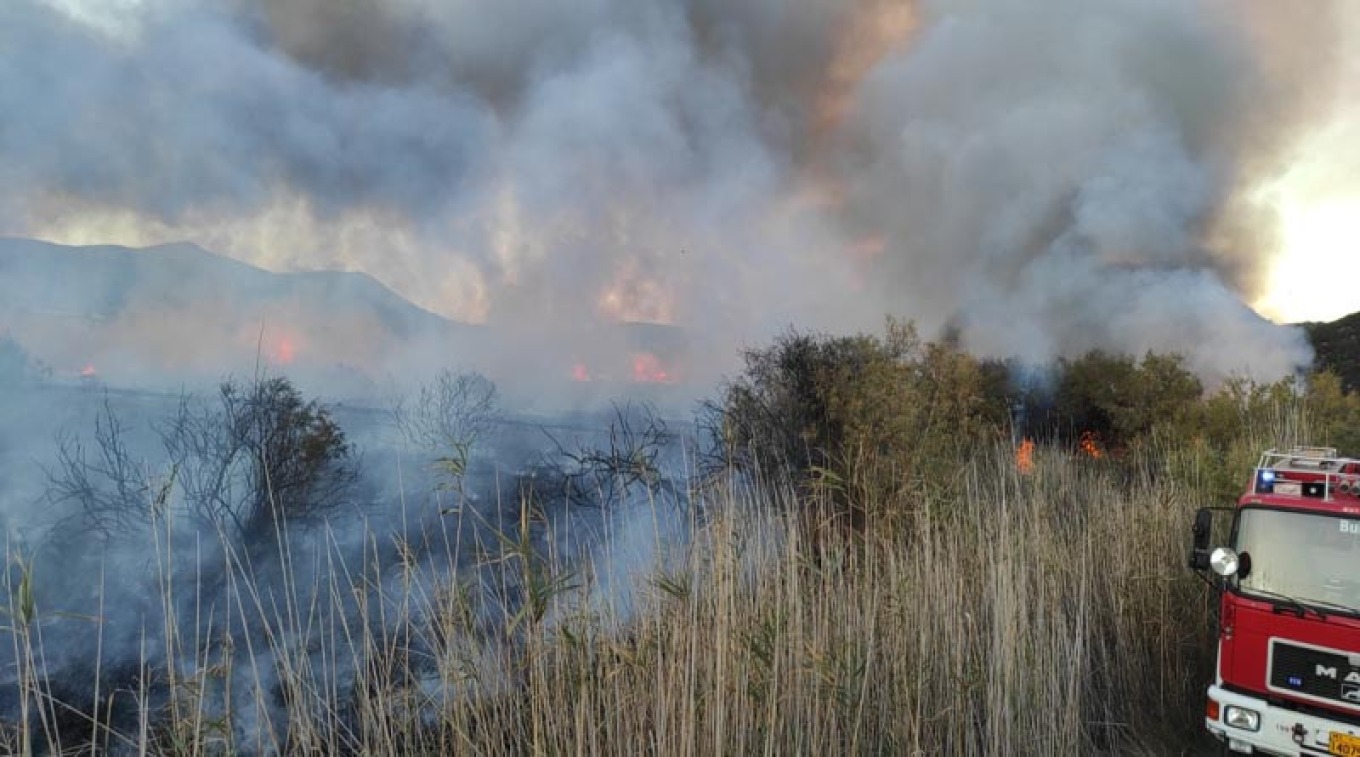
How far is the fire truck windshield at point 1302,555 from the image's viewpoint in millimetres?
4930

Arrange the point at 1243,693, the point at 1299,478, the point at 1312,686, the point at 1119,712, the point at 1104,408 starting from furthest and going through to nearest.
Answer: the point at 1104,408, the point at 1119,712, the point at 1299,478, the point at 1243,693, the point at 1312,686

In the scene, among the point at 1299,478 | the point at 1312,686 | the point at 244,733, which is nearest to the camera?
the point at 1312,686

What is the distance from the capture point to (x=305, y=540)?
981 centimetres

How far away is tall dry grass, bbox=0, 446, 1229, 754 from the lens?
348 centimetres

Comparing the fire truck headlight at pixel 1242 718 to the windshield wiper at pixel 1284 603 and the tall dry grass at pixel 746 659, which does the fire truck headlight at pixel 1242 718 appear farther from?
the tall dry grass at pixel 746 659

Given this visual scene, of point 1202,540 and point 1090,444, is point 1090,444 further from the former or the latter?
point 1202,540

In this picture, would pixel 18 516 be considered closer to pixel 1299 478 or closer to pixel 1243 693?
pixel 1243 693

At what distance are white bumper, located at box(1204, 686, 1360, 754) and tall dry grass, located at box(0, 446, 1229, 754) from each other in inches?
36.7

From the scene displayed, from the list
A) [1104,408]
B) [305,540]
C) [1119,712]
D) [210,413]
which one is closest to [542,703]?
[1119,712]

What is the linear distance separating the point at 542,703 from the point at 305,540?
7702 millimetres

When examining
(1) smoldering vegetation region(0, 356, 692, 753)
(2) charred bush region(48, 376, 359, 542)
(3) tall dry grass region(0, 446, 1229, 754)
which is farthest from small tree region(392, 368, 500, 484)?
(3) tall dry grass region(0, 446, 1229, 754)

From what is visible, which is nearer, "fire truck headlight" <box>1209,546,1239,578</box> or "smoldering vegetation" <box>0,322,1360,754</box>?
"smoldering vegetation" <box>0,322,1360,754</box>

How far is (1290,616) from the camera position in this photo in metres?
4.99

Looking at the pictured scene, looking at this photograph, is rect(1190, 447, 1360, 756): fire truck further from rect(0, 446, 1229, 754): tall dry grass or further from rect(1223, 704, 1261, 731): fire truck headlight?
rect(0, 446, 1229, 754): tall dry grass
